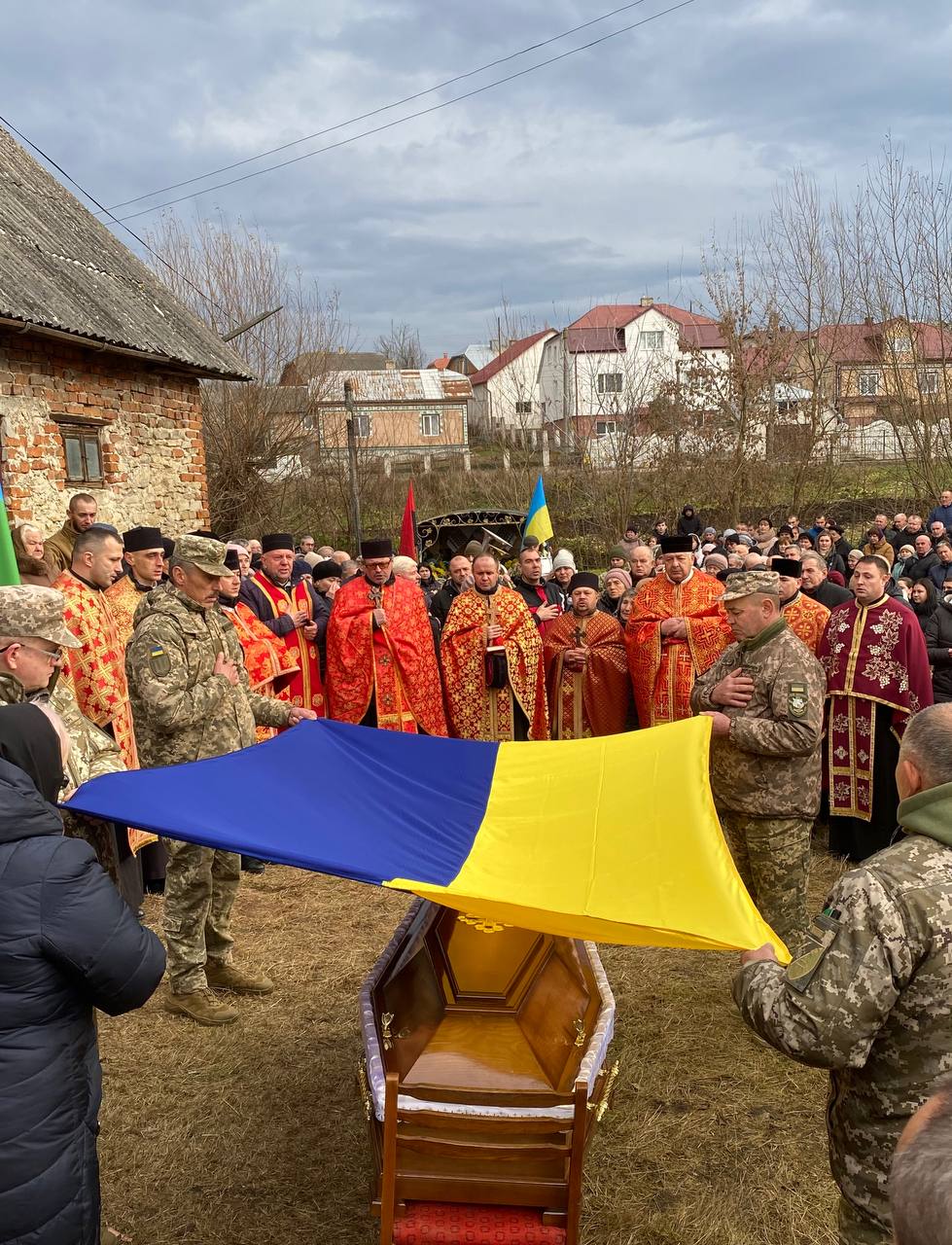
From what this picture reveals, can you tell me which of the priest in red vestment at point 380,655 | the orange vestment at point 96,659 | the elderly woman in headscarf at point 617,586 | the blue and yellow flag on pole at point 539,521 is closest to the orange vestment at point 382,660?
the priest in red vestment at point 380,655

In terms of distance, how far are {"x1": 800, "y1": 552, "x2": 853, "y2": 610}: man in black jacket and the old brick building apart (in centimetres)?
788

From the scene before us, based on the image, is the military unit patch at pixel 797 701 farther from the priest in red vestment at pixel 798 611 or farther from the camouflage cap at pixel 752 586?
the priest in red vestment at pixel 798 611

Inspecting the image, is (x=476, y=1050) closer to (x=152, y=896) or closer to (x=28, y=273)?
(x=152, y=896)

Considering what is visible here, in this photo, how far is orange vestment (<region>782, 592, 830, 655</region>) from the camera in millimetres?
7656

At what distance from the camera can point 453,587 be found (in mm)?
10156

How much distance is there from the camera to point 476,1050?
141 inches

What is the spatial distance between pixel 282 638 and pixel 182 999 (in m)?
3.80

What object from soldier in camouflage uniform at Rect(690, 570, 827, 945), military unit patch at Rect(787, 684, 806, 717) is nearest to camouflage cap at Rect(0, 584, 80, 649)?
soldier in camouflage uniform at Rect(690, 570, 827, 945)

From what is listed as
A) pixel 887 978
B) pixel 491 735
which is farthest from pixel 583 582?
pixel 887 978

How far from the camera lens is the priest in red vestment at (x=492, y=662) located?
332 inches

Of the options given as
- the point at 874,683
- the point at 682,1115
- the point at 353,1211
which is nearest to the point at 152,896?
the point at 353,1211

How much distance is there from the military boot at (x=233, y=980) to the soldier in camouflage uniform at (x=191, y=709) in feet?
0.70

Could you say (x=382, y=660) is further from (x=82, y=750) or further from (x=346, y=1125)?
(x=346, y=1125)

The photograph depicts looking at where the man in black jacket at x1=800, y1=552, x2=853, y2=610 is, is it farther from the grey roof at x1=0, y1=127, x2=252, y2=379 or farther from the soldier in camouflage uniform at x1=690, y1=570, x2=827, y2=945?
the grey roof at x1=0, y1=127, x2=252, y2=379
